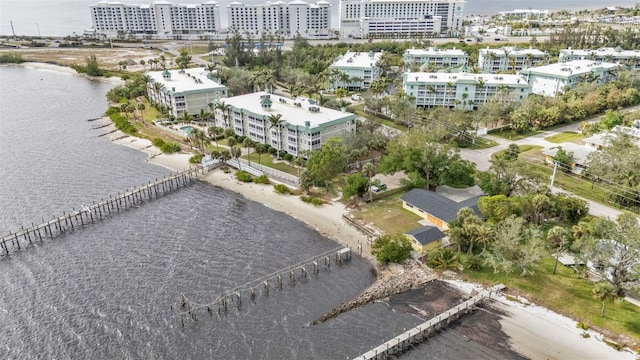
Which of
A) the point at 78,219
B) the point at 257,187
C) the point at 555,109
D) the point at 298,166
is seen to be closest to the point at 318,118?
the point at 298,166

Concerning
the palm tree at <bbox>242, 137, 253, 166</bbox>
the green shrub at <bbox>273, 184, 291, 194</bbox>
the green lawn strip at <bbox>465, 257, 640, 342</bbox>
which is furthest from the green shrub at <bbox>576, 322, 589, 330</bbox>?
the palm tree at <bbox>242, 137, 253, 166</bbox>

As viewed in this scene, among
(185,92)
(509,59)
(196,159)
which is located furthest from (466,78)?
(196,159)

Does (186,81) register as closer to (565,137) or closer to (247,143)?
(247,143)

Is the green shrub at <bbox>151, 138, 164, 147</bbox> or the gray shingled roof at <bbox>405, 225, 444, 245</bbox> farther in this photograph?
the green shrub at <bbox>151, 138, 164, 147</bbox>

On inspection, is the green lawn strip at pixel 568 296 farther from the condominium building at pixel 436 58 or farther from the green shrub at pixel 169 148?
the condominium building at pixel 436 58

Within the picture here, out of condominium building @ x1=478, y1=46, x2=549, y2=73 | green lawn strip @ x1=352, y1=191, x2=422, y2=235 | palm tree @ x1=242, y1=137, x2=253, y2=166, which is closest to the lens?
green lawn strip @ x1=352, y1=191, x2=422, y2=235

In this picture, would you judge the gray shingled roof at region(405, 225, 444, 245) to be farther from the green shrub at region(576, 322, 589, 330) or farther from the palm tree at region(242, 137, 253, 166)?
the palm tree at region(242, 137, 253, 166)

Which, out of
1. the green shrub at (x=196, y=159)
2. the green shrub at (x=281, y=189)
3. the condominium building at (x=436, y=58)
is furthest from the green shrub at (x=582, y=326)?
the condominium building at (x=436, y=58)
